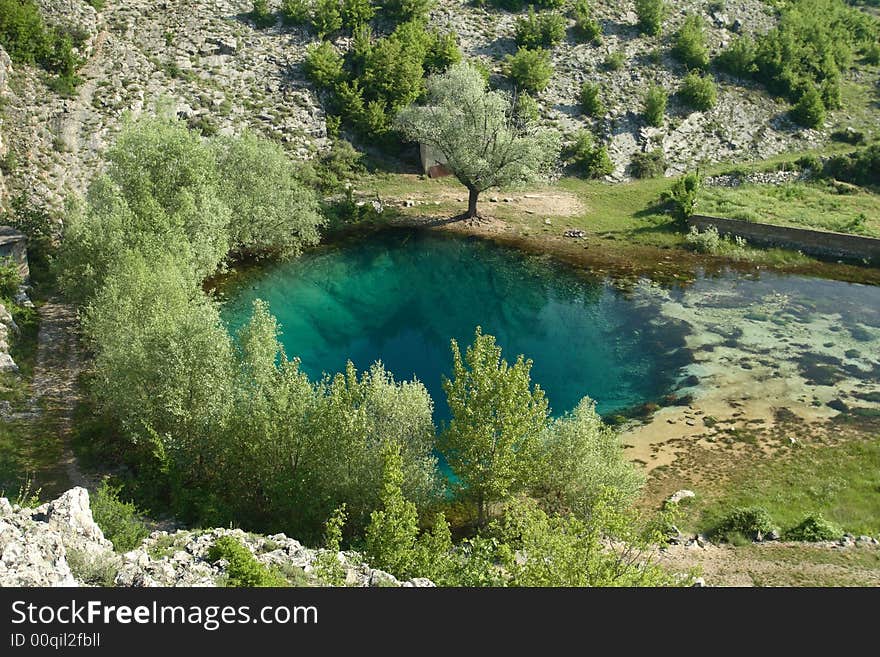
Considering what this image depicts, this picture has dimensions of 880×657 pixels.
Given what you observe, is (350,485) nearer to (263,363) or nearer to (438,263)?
(263,363)

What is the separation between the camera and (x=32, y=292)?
43.6 metres

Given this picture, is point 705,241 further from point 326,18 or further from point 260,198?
point 326,18

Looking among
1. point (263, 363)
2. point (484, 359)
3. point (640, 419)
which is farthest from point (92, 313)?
point (640, 419)

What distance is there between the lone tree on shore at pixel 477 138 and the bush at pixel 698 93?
79.0 feet

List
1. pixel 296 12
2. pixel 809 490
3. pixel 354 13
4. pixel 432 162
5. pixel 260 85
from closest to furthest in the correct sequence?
1. pixel 809 490
2. pixel 260 85
3. pixel 432 162
4. pixel 296 12
5. pixel 354 13

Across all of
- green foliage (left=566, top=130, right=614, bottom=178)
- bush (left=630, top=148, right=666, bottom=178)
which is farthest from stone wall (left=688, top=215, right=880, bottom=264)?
green foliage (left=566, top=130, right=614, bottom=178)

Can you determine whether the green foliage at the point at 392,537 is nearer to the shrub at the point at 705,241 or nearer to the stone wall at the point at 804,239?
the shrub at the point at 705,241

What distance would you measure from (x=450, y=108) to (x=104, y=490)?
46916 millimetres

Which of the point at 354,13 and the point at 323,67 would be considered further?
the point at 354,13

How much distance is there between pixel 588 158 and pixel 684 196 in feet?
40.0

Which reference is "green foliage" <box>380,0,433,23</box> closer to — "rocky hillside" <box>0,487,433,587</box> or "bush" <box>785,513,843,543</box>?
"bush" <box>785,513,843,543</box>

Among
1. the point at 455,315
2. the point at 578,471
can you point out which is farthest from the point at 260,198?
the point at 578,471

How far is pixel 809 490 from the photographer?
106 feet

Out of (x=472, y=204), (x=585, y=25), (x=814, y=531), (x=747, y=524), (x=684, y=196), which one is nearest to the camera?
(x=814, y=531)
